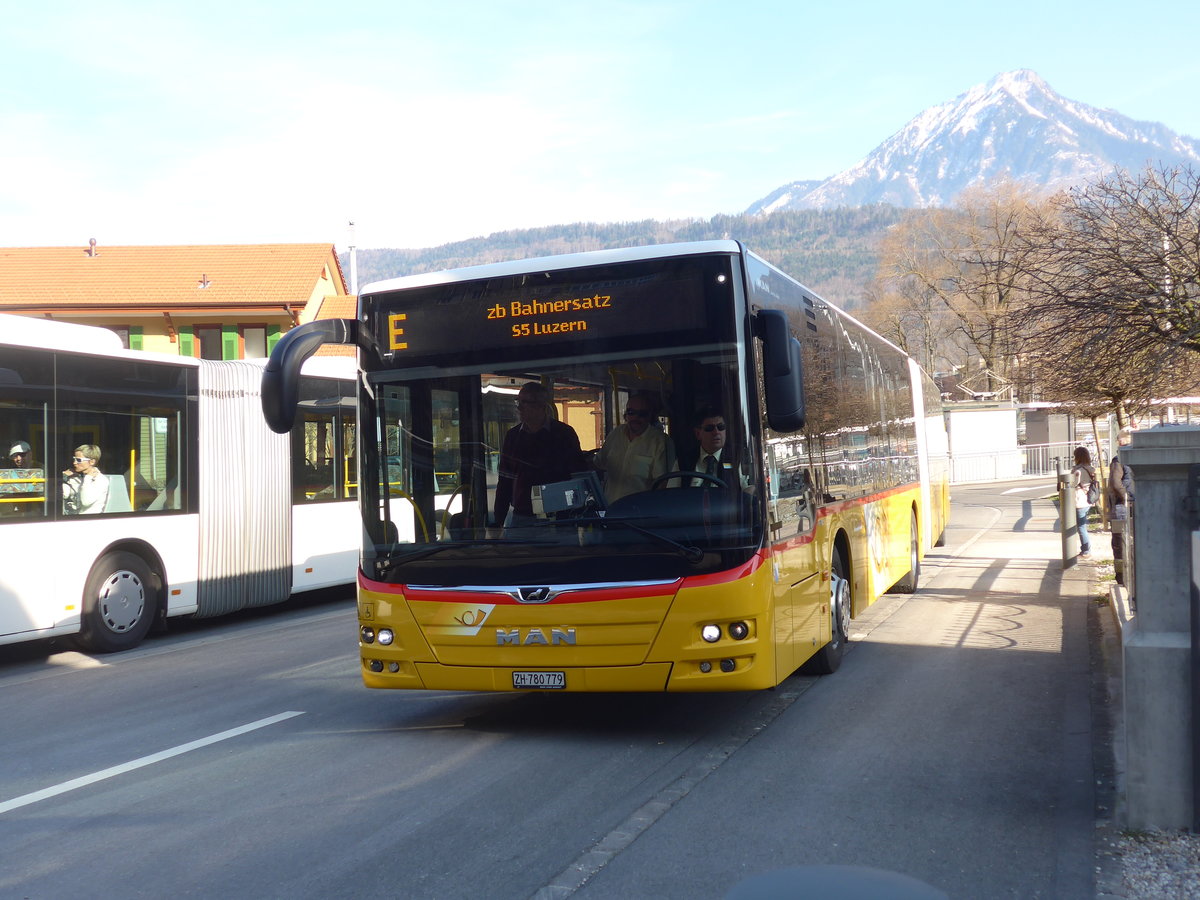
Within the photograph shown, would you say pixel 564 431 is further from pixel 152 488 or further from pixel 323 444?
pixel 323 444

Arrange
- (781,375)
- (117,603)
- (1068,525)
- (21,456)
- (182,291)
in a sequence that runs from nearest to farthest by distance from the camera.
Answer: (781,375)
(21,456)
(117,603)
(1068,525)
(182,291)

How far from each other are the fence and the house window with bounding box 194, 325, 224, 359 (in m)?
30.6

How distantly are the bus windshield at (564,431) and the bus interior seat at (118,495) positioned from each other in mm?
5488

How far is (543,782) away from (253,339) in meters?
42.8

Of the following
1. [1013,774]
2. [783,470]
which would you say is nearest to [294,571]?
[783,470]

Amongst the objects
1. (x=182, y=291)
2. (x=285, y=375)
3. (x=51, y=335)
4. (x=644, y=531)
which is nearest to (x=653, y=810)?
(x=644, y=531)

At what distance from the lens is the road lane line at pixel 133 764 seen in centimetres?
613

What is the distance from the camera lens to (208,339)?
46062 mm

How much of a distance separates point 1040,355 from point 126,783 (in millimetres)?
11003

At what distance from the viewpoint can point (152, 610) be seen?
12023 mm

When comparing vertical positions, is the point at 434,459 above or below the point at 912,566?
above

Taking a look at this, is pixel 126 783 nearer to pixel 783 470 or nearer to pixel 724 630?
pixel 724 630

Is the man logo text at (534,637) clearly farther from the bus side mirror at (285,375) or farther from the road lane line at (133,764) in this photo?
the road lane line at (133,764)

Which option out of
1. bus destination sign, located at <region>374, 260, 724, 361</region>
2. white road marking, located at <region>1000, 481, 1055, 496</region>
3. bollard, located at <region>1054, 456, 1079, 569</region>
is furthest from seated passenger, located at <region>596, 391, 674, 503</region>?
white road marking, located at <region>1000, 481, 1055, 496</region>
